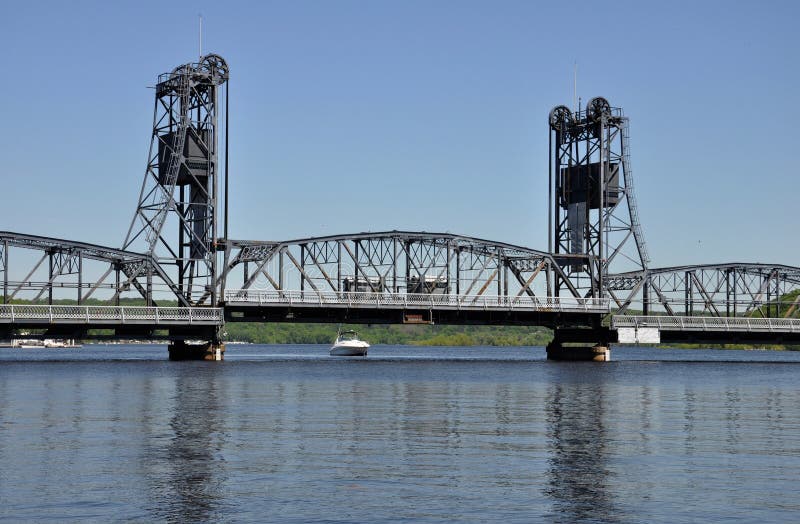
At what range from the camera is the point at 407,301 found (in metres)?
115

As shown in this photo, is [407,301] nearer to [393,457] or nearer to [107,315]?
[107,315]

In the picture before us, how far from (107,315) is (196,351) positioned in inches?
618

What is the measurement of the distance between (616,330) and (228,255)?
42.3 meters

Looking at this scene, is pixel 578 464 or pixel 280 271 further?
pixel 280 271

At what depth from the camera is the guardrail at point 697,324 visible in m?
126

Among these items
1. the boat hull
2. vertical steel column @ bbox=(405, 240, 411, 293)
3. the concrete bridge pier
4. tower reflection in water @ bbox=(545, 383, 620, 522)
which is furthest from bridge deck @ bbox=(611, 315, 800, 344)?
tower reflection in water @ bbox=(545, 383, 620, 522)

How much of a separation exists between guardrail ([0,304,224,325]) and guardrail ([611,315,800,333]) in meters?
44.7

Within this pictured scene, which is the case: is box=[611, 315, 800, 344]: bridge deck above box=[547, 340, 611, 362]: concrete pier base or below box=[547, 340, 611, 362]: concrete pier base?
above

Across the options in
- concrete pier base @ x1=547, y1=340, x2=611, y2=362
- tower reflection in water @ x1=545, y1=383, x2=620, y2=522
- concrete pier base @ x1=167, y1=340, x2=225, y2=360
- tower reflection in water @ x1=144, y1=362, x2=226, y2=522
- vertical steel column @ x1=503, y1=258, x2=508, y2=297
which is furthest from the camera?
concrete pier base @ x1=547, y1=340, x2=611, y2=362

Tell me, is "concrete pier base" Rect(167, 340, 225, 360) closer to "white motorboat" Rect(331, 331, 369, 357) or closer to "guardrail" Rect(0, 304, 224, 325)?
"guardrail" Rect(0, 304, 224, 325)

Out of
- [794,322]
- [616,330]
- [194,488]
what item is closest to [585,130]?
[616,330]

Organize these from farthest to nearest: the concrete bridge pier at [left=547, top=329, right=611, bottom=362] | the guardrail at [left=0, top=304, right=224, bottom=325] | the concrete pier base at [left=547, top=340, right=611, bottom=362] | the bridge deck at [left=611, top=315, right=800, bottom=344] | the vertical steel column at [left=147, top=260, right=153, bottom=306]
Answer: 1. the concrete pier base at [left=547, top=340, right=611, bottom=362]
2. the concrete bridge pier at [left=547, top=329, right=611, bottom=362]
3. the bridge deck at [left=611, top=315, right=800, bottom=344]
4. the vertical steel column at [left=147, top=260, right=153, bottom=306]
5. the guardrail at [left=0, top=304, right=224, bottom=325]

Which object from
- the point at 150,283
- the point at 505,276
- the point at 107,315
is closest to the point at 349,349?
the point at 505,276

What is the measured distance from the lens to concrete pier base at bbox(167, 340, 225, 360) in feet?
361
